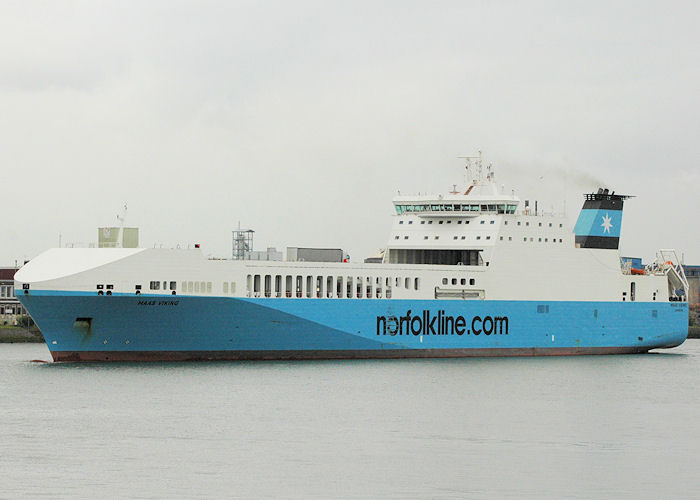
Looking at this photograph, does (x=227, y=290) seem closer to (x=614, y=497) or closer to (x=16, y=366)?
(x=16, y=366)

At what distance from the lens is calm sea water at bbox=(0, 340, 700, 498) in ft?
73.9

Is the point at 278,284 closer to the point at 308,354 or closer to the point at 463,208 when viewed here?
the point at 308,354

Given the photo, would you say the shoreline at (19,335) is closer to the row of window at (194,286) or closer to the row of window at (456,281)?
the row of window at (194,286)

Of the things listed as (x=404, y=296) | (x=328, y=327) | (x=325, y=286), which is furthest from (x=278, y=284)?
(x=404, y=296)

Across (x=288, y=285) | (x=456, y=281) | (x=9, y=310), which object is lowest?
(x=9, y=310)

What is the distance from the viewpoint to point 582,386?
37906 mm

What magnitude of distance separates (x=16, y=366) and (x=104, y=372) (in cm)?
626

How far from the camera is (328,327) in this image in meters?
43.1

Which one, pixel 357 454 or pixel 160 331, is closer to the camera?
pixel 357 454

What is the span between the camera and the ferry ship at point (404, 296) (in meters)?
39.6

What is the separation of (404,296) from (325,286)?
3329 millimetres

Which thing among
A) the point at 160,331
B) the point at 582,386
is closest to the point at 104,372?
the point at 160,331

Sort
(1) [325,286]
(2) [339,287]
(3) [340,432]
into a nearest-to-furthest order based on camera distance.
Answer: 1. (3) [340,432]
2. (1) [325,286]
3. (2) [339,287]

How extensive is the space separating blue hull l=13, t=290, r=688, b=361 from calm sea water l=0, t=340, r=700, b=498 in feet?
3.03
